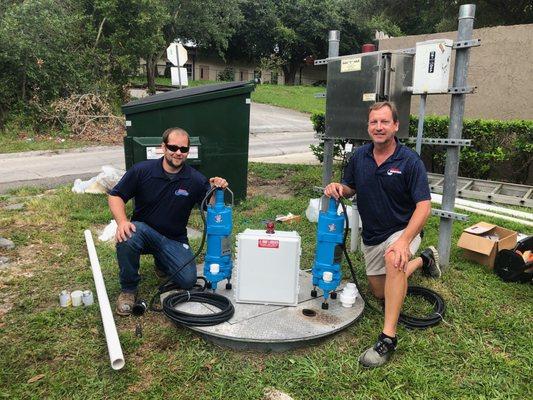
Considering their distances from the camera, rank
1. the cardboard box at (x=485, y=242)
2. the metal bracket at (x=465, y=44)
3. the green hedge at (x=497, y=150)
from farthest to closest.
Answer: the green hedge at (x=497, y=150)
the cardboard box at (x=485, y=242)
the metal bracket at (x=465, y=44)

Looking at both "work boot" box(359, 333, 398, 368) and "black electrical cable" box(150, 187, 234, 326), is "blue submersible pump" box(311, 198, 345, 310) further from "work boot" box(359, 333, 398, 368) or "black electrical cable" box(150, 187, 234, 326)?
"black electrical cable" box(150, 187, 234, 326)

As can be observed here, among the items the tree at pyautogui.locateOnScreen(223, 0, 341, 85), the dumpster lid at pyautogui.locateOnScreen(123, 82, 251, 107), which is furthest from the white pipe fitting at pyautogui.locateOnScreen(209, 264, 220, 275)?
the tree at pyautogui.locateOnScreen(223, 0, 341, 85)

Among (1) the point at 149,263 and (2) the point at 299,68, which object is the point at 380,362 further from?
(2) the point at 299,68

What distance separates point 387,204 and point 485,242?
4.74ft

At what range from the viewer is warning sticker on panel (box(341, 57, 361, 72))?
4.04 m

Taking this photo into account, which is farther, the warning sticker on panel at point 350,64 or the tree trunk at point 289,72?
the tree trunk at point 289,72

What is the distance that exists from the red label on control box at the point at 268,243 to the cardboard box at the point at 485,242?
2.05 meters

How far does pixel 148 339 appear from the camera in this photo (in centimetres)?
289

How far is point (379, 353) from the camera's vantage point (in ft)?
8.79

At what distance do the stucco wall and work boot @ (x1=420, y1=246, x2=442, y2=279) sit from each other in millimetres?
5352

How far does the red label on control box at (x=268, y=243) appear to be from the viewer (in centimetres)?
303

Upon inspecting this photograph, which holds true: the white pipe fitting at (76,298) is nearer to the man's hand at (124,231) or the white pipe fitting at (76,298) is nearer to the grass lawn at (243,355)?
the grass lawn at (243,355)

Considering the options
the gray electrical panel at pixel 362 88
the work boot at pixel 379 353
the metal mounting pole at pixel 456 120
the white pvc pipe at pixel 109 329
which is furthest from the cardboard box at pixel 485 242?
the white pvc pipe at pixel 109 329

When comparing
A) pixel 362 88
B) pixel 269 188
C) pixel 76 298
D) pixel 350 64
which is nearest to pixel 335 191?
pixel 362 88
